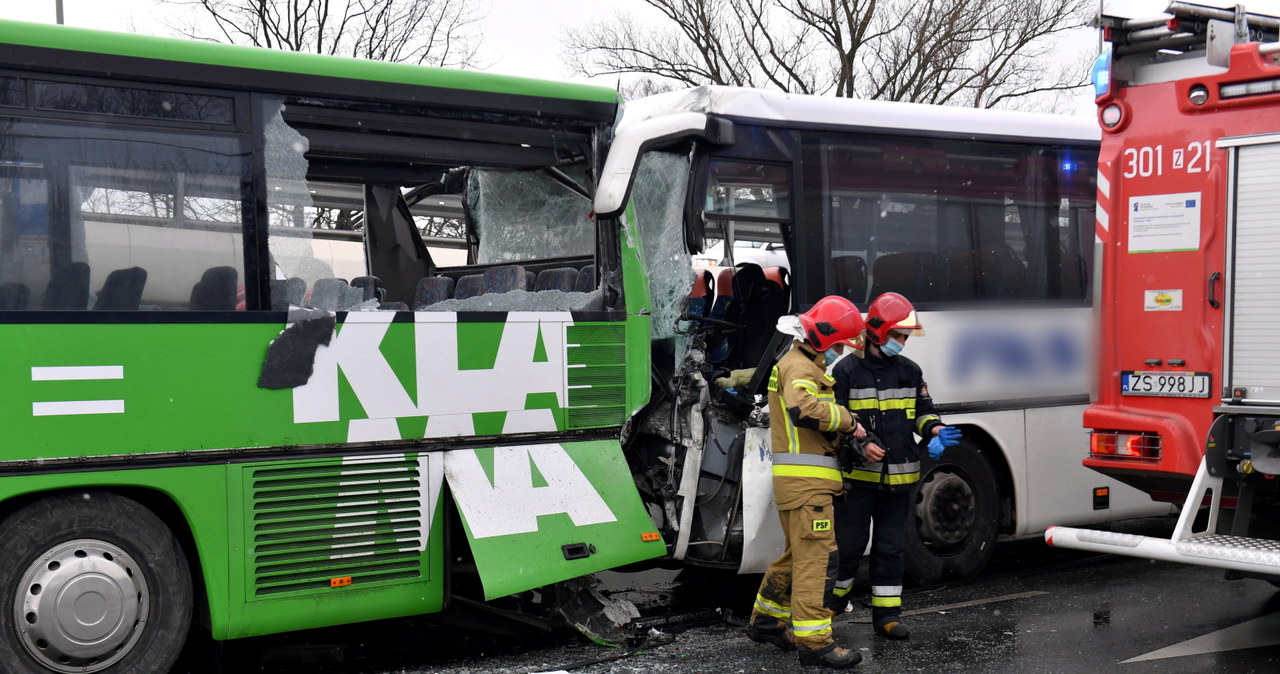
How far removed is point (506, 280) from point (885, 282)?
243 centimetres

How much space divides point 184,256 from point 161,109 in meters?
0.68

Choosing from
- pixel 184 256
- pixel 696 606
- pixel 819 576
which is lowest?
pixel 696 606

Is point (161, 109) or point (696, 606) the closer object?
point (161, 109)

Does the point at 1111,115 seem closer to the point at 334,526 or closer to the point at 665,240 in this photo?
the point at 665,240

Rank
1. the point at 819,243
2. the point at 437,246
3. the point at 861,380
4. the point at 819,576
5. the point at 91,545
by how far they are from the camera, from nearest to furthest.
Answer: the point at 91,545 < the point at 819,576 < the point at 861,380 < the point at 819,243 < the point at 437,246

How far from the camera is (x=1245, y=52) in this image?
20.3ft


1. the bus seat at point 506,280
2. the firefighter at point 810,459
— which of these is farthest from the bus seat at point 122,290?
the firefighter at point 810,459

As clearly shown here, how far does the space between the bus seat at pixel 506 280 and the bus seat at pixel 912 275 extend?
2.25m

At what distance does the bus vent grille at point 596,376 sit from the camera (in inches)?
259

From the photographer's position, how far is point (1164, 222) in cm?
659

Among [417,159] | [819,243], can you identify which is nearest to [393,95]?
[417,159]

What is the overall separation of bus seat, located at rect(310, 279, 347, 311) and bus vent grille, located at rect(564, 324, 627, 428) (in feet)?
4.17

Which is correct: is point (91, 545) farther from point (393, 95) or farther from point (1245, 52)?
point (1245, 52)

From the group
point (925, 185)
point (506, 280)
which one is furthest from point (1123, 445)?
point (506, 280)
